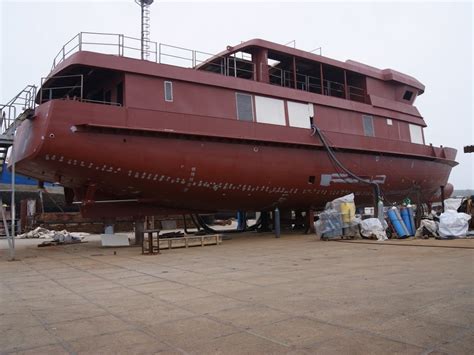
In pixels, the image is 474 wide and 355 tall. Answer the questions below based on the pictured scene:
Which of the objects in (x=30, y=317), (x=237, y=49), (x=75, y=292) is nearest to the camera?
(x=30, y=317)

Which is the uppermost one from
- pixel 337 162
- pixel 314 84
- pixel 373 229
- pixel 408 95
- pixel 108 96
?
pixel 408 95

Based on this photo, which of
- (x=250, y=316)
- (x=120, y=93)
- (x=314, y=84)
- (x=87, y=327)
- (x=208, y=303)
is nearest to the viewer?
(x=87, y=327)

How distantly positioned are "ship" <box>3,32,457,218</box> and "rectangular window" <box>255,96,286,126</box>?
37 millimetres

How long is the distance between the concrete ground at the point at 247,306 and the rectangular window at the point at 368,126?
9.51 m

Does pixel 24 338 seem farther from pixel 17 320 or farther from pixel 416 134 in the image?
pixel 416 134

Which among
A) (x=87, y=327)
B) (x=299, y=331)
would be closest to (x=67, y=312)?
(x=87, y=327)

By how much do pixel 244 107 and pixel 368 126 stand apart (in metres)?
6.67

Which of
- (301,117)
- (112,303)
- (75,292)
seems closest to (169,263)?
(75,292)

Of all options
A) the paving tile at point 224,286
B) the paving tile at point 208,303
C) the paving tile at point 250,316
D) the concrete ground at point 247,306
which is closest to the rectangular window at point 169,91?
the concrete ground at point 247,306

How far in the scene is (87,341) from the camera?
3822 millimetres

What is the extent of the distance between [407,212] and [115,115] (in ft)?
32.0

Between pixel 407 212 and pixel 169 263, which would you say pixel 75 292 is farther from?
pixel 407 212

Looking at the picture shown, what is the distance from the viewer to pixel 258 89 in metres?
14.5

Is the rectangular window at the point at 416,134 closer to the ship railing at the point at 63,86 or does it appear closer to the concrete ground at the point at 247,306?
the concrete ground at the point at 247,306
